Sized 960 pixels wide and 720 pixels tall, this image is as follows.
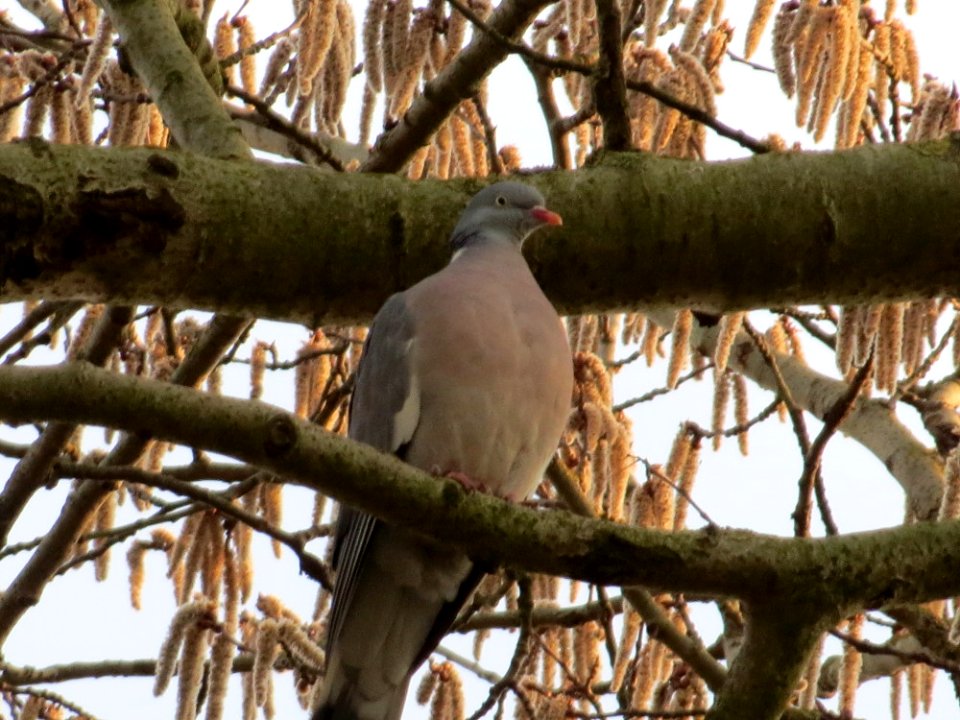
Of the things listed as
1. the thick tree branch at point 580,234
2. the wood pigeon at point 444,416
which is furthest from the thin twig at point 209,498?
the thick tree branch at point 580,234

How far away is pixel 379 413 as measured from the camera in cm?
329

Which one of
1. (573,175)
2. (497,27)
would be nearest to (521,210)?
(573,175)

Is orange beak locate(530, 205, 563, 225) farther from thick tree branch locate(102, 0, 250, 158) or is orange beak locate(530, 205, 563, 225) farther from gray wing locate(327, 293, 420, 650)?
thick tree branch locate(102, 0, 250, 158)

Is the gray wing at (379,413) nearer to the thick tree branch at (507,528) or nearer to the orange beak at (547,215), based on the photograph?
the orange beak at (547,215)

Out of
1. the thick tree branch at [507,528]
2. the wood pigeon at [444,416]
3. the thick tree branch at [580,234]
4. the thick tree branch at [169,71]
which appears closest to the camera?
the thick tree branch at [507,528]

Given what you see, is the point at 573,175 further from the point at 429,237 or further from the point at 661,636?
the point at 661,636

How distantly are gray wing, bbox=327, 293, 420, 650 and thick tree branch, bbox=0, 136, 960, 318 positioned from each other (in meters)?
0.18

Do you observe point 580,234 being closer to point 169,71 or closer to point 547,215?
point 547,215

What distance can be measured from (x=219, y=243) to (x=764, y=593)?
4.14ft

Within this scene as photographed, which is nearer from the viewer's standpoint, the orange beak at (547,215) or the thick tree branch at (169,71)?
the orange beak at (547,215)

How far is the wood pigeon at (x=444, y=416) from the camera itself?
310 centimetres

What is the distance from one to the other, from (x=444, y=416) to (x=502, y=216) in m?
0.50

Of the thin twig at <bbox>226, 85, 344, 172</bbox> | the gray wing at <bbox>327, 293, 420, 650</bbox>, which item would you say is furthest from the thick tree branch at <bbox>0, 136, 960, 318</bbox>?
the thin twig at <bbox>226, 85, 344, 172</bbox>

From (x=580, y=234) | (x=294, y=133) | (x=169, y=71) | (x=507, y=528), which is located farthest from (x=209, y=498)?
(x=294, y=133)
